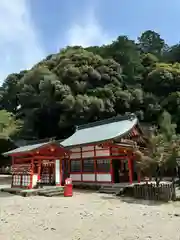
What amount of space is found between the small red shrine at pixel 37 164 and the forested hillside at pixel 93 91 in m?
11.6

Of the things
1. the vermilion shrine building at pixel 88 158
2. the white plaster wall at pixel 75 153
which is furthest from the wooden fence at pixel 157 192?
the white plaster wall at pixel 75 153

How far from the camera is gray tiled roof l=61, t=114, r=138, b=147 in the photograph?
61.5 feet

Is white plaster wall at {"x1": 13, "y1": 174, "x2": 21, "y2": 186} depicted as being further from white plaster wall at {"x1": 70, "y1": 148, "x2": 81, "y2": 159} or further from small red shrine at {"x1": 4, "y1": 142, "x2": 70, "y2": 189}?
white plaster wall at {"x1": 70, "y1": 148, "x2": 81, "y2": 159}

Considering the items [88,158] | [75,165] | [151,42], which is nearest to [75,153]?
[75,165]

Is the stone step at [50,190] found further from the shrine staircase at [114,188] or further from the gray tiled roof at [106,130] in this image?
the gray tiled roof at [106,130]

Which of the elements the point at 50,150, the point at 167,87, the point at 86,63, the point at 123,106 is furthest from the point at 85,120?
the point at 167,87

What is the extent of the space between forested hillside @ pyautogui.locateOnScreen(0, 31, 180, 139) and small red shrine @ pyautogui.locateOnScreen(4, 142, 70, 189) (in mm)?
11615

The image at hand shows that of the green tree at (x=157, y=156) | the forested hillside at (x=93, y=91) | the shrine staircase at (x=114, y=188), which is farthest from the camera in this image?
the forested hillside at (x=93, y=91)

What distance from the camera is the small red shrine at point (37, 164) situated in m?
17.5

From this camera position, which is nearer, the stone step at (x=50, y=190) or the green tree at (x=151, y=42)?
the stone step at (x=50, y=190)

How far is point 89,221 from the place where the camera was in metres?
8.73

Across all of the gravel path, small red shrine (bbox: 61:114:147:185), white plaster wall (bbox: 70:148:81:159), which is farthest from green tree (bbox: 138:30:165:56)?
the gravel path

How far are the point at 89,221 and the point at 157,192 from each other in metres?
5.94

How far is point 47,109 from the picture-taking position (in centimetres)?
3478
